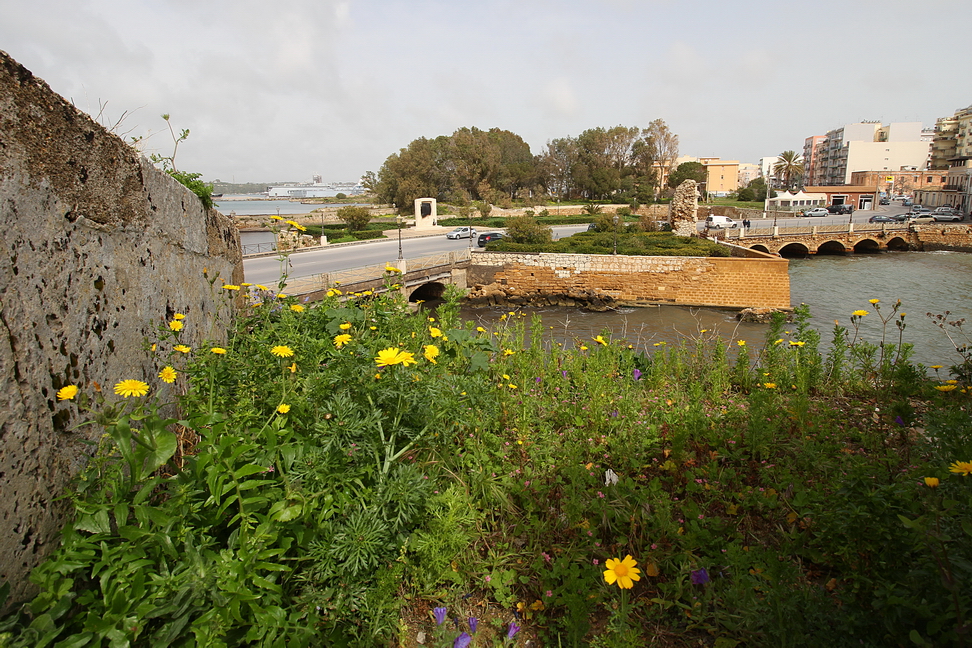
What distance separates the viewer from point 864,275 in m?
26.9

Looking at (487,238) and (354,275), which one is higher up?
(487,238)

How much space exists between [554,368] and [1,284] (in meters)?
3.94

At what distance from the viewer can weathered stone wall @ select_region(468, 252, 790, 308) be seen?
1966cm

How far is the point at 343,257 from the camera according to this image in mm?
23938

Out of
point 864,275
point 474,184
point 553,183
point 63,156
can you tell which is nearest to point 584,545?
point 63,156

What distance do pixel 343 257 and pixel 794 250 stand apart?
101 feet

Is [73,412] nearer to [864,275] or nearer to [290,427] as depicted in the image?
[290,427]

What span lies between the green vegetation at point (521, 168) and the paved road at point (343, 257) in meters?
15.6

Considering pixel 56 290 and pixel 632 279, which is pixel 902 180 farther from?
pixel 56 290

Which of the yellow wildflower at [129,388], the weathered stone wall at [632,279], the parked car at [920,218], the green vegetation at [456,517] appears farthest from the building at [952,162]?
the yellow wildflower at [129,388]

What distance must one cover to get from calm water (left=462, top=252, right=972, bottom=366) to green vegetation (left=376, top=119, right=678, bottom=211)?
90.1 feet

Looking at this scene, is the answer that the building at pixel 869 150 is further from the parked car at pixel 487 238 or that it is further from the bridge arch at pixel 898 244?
the parked car at pixel 487 238

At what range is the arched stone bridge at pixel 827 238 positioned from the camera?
34375mm

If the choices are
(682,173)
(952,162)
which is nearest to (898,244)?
(682,173)
